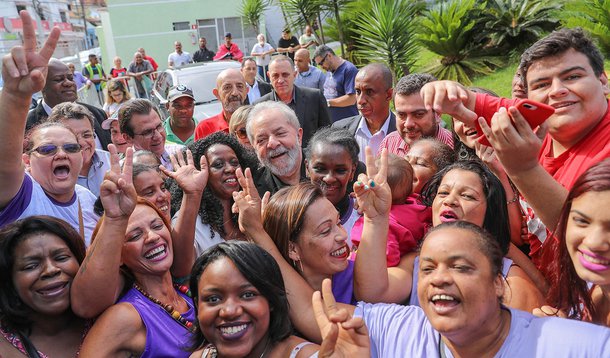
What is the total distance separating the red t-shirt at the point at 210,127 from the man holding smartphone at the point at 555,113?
3433mm

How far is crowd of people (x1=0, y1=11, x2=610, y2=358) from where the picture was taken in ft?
6.67

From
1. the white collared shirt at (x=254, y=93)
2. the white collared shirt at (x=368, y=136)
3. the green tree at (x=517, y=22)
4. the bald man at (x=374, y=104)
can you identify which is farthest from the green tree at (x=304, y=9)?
the white collared shirt at (x=368, y=136)

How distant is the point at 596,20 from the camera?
9.86 m

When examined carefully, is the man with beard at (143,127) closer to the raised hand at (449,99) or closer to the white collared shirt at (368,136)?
the white collared shirt at (368,136)

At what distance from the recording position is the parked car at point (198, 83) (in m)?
9.73

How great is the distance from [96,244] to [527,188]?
1817mm

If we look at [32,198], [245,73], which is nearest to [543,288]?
[32,198]

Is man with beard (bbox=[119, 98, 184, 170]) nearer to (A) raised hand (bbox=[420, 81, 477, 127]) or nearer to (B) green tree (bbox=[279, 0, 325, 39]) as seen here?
(A) raised hand (bbox=[420, 81, 477, 127])

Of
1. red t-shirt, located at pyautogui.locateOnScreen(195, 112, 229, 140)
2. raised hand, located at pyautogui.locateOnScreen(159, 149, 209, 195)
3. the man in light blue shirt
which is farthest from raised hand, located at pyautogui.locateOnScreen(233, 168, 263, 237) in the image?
the man in light blue shirt

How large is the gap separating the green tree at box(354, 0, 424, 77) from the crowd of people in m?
6.00

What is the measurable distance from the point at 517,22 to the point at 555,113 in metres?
9.89

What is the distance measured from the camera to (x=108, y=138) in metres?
5.35

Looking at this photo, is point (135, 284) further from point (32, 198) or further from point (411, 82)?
point (411, 82)

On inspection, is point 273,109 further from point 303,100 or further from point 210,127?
point 303,100
